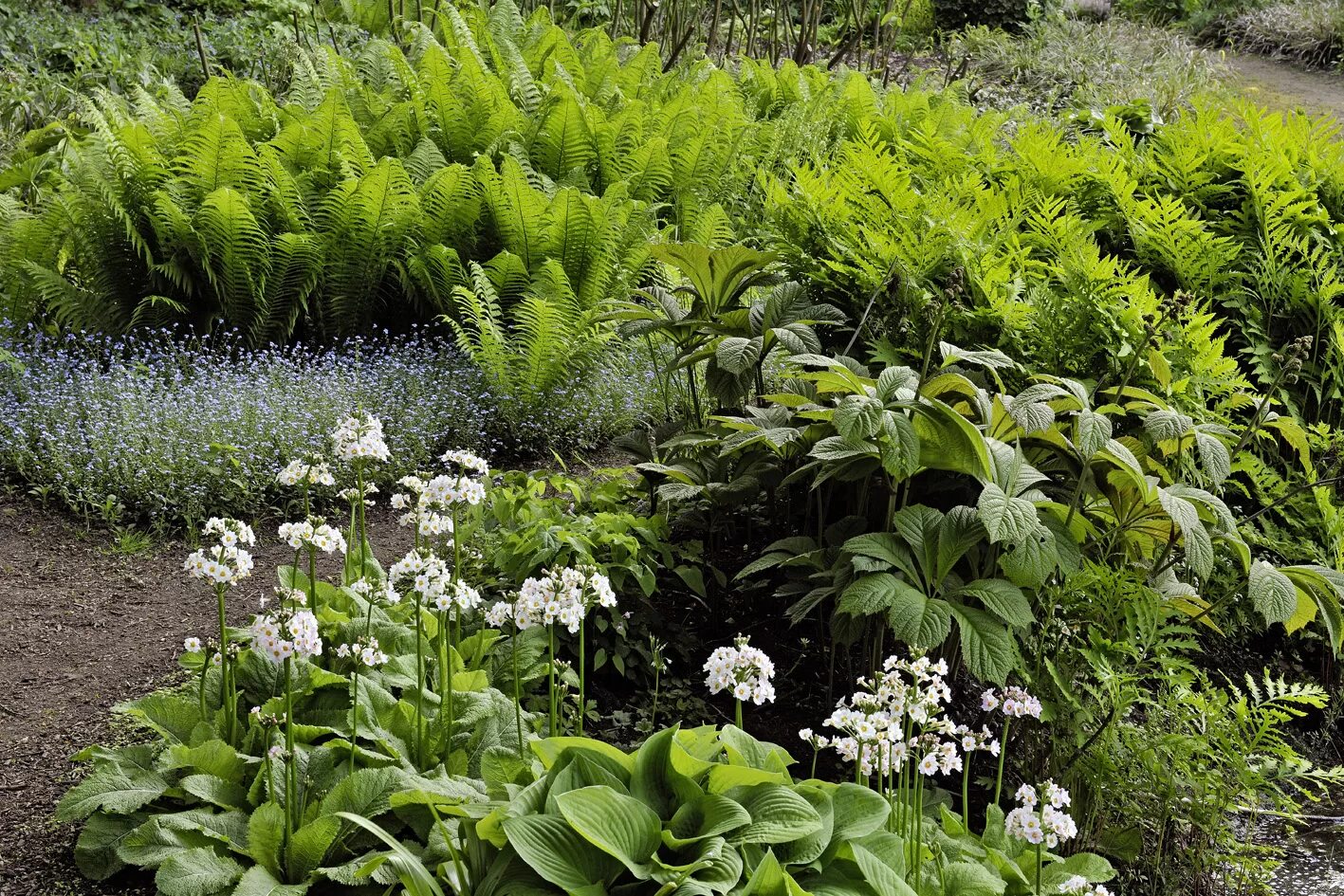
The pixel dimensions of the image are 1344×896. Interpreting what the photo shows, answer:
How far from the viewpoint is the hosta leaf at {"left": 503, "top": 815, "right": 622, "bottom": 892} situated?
6.32 ft

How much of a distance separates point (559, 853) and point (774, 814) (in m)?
0.40

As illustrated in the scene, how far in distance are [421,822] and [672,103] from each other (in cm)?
554

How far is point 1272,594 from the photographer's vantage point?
280 centimetres

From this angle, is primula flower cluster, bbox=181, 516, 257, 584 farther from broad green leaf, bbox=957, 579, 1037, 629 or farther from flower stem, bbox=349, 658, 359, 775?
broad green leaf, bbox=957, 579, 1037, 629

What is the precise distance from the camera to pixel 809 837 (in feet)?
6.97

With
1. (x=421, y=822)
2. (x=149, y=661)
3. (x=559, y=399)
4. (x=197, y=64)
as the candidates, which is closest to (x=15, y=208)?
(x=559, y=399)

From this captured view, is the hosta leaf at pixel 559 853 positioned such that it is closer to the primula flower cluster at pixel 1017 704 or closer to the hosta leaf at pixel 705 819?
the hosta leaf at pixel 705 819

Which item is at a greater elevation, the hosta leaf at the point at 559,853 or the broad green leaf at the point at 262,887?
the hosta leaf at the point at 559,853

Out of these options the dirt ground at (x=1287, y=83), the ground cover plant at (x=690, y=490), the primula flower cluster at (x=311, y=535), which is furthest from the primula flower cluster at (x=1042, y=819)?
the dirt ground at (x=1287, y=83)

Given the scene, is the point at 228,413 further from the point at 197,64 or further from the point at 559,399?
the point at 197,64

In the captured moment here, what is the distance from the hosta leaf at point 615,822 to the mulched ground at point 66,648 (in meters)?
1.01

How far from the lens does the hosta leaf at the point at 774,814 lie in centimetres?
205

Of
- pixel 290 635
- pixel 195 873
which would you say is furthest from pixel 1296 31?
pixel 195 873

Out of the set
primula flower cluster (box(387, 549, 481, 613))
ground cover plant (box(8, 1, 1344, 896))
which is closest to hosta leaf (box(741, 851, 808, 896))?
ground cover plant (box(8, 1, 1344, 896))
